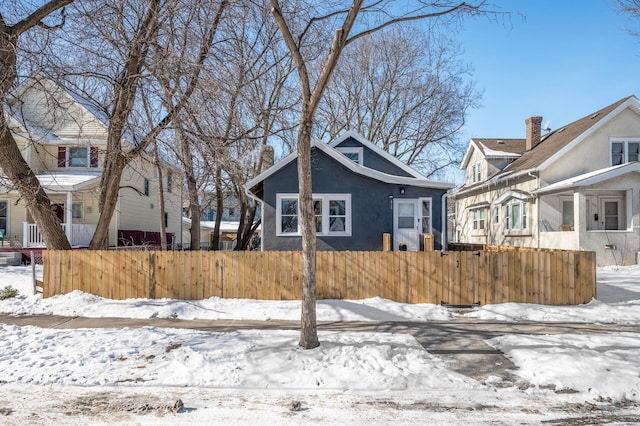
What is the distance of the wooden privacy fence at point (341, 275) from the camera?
30.9 feet

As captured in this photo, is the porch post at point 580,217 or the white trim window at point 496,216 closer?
the porch post at point 580,217

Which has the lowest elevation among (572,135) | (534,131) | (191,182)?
(191,182)

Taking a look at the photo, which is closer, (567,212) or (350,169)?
(350,169)

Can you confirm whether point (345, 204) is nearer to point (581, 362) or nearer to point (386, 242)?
point (386, 242)

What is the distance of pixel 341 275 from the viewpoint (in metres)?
9.64

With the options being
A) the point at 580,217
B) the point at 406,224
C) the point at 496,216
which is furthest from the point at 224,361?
the point at 496,216

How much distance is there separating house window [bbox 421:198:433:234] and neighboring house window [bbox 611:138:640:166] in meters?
11.3

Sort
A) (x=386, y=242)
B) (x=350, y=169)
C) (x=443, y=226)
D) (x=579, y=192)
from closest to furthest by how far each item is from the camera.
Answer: (x=386, y=242), (x=350, y=169), (x=443, y=226), (x=579, y=192)

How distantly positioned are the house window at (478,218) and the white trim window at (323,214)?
1468 cm

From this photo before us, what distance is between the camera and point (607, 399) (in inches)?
181

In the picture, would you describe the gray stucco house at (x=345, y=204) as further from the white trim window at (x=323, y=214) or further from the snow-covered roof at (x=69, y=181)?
the snow-covered roof at (x=69, y=181)

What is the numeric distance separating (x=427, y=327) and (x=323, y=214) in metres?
6.98

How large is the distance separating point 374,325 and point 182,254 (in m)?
4.89

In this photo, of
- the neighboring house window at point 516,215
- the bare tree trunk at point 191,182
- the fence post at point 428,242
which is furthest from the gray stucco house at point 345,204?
the neighboring house window at point 516,215
